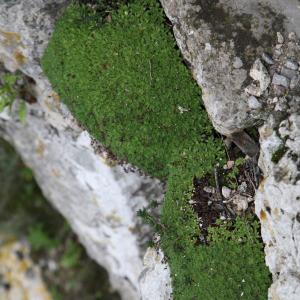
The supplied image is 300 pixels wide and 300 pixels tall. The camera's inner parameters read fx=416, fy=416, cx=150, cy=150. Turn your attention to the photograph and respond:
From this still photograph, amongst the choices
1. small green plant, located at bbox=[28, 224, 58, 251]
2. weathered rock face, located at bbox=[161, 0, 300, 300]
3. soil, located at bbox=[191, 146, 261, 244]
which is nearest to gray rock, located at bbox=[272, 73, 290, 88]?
weathered rock face, located at bbox=[161, 0, 300, 300]

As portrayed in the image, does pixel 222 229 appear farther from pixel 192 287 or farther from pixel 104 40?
pixel 104 40

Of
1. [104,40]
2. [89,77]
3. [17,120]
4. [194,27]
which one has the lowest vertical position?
[17,120]

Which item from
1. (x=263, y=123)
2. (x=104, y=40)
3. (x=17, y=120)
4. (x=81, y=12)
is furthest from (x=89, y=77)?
(x=17, y=120)

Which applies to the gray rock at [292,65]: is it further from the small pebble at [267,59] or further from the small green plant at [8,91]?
the small green plant at [8,91]

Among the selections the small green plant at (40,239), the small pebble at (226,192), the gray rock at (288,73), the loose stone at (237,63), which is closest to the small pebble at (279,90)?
the gray rock at (288,73)

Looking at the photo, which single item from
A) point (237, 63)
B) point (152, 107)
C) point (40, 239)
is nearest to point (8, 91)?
point (152, 107)

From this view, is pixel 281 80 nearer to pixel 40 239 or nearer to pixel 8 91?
pixel 8 91

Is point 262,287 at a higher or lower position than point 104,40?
lower
